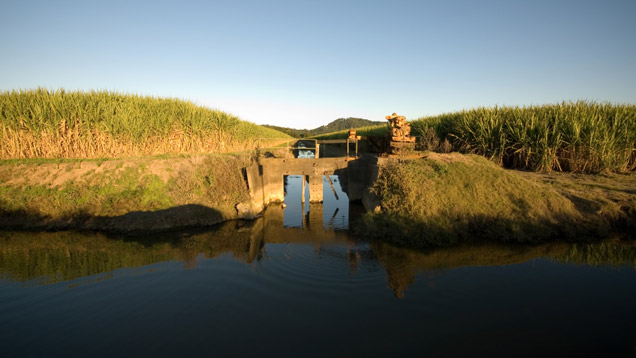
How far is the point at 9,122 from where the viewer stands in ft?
56.2

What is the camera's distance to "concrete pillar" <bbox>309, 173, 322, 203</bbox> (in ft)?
67.2

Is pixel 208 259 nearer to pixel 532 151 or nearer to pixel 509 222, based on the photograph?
pixel 509 222

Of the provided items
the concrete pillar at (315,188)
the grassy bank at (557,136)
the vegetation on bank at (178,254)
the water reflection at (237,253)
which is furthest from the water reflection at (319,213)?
the grassy bank at (557,136)

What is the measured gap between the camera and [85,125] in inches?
699

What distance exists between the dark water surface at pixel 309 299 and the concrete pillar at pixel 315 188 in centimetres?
784

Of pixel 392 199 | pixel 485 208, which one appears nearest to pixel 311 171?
pixel 392 199

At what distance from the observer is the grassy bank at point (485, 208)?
12.0 m

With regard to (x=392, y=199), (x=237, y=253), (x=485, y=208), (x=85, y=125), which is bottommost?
(x=237, y=253)

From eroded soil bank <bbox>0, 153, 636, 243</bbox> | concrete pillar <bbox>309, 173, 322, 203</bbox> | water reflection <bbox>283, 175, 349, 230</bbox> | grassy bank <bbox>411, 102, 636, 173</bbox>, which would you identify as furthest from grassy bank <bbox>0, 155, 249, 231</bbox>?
grassy bank <bbox>411, 102, 636, 173</bbox>

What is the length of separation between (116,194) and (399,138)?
15411mm

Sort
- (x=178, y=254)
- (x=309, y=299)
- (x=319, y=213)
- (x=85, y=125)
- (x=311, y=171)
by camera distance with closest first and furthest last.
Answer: (x=309, y=299)
(x=178, y=254)
(x=85, y=125)
(x=319, y=213)
(x=311, y=171)

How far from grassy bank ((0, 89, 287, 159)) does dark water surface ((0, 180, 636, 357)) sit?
22.5 ft

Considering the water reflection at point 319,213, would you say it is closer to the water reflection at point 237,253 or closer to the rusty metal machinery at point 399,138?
the water reflection at point 237,253

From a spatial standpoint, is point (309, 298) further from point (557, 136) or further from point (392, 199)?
point (557, 136)
